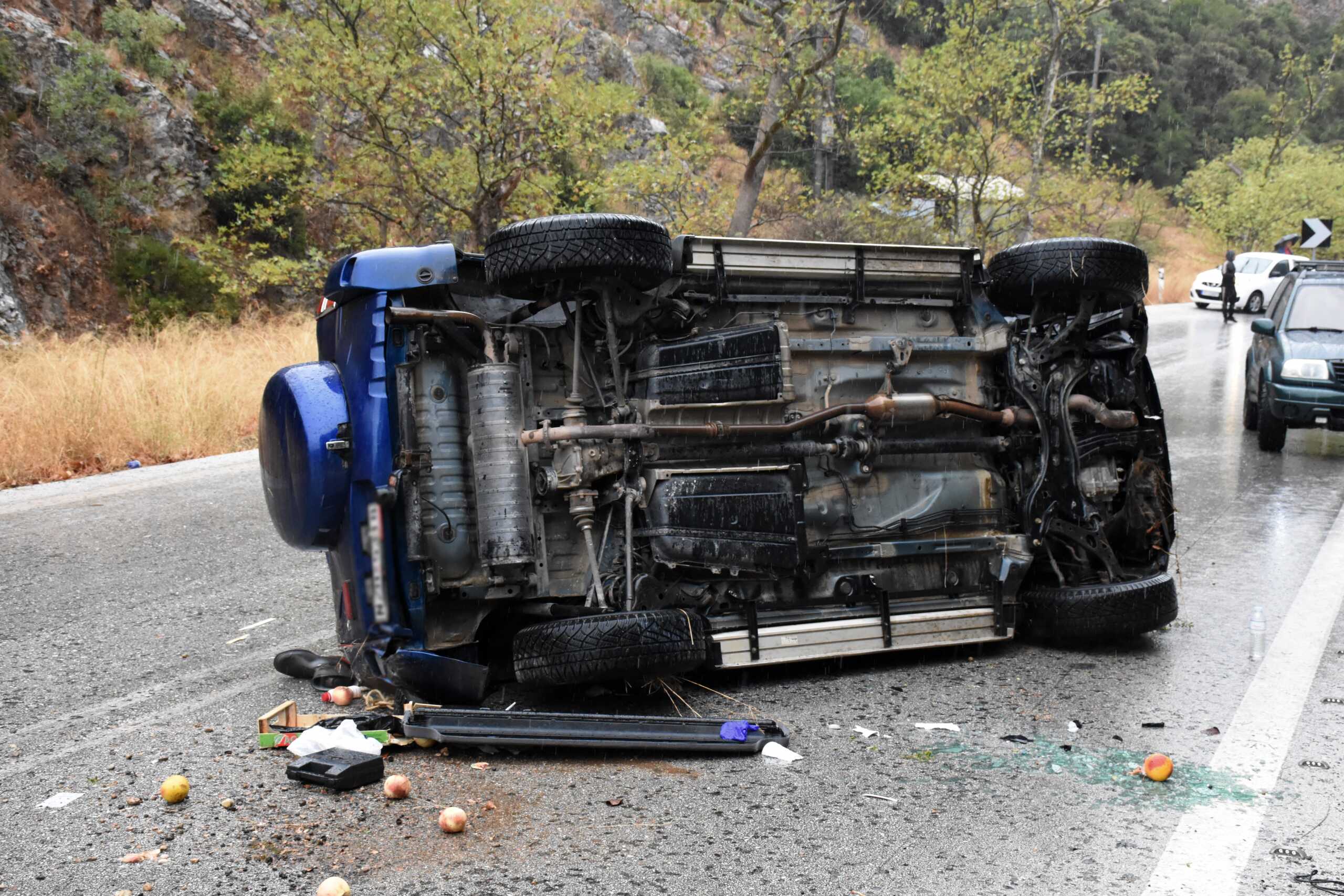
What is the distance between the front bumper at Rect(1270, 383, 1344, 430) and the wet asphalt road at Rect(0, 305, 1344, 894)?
17.9 feet

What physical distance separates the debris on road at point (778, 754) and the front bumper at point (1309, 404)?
9.36 m

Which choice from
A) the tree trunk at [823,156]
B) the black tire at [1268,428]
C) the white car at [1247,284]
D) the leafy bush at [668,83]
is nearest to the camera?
the black tire at [1268,428]

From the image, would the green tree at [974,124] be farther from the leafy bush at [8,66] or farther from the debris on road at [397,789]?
the debris on road at [397,789]

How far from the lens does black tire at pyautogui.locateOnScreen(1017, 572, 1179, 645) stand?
5.19 m

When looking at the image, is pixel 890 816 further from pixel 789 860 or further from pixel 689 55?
pixel 689 55

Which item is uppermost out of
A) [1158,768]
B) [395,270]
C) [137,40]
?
[137,40]

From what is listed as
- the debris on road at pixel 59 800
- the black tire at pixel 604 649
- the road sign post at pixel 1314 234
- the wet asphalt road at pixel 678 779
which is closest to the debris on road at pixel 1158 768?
the wet asphalt road at pixel 678 779

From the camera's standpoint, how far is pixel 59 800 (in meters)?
3.66

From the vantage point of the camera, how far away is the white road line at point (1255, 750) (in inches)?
123

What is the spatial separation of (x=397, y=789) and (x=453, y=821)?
0.34 m

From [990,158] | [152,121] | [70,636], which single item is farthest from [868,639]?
[152,121]

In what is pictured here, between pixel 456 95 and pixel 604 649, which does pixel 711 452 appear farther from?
pixel 456 95

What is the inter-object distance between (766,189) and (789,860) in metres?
17.6

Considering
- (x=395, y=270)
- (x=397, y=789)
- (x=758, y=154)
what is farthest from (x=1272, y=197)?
(x=397, y=789)
